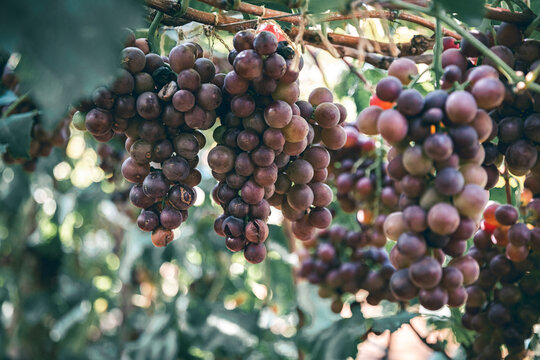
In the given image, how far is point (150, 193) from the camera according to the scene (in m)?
0.62

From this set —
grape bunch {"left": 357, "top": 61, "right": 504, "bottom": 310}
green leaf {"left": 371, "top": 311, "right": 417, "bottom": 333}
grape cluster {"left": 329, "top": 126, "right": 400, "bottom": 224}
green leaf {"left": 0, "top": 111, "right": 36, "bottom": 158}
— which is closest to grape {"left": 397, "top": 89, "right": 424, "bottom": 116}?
grape bunch {"left": 357, "top": 61, "right": 504, "bottom": 310}

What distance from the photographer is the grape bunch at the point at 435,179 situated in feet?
1.72

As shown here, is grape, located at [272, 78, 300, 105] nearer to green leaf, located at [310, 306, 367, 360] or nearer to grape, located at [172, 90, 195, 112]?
grape, located at [172, 90, 195, 112]

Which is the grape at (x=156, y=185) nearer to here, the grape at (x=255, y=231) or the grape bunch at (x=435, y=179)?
the grape at (x=255, y=231)

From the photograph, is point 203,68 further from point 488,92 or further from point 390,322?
point 390,322

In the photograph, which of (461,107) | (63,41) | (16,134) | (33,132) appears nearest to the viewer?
(63,41)

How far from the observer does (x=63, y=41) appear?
1.00 feet

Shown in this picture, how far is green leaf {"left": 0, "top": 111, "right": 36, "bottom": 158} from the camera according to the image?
2.88 feet

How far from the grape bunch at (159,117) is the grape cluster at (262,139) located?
4cm

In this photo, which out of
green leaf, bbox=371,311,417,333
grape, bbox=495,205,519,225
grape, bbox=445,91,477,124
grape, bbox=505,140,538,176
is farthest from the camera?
green leaf, bbox=371,311,417,333

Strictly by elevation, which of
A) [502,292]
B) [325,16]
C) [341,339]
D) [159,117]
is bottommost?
[341,339]

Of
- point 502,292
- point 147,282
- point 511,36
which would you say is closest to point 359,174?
point 502,292

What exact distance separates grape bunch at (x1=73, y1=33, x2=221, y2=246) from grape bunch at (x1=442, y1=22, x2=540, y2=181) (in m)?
0.33

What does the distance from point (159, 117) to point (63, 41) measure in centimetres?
32
